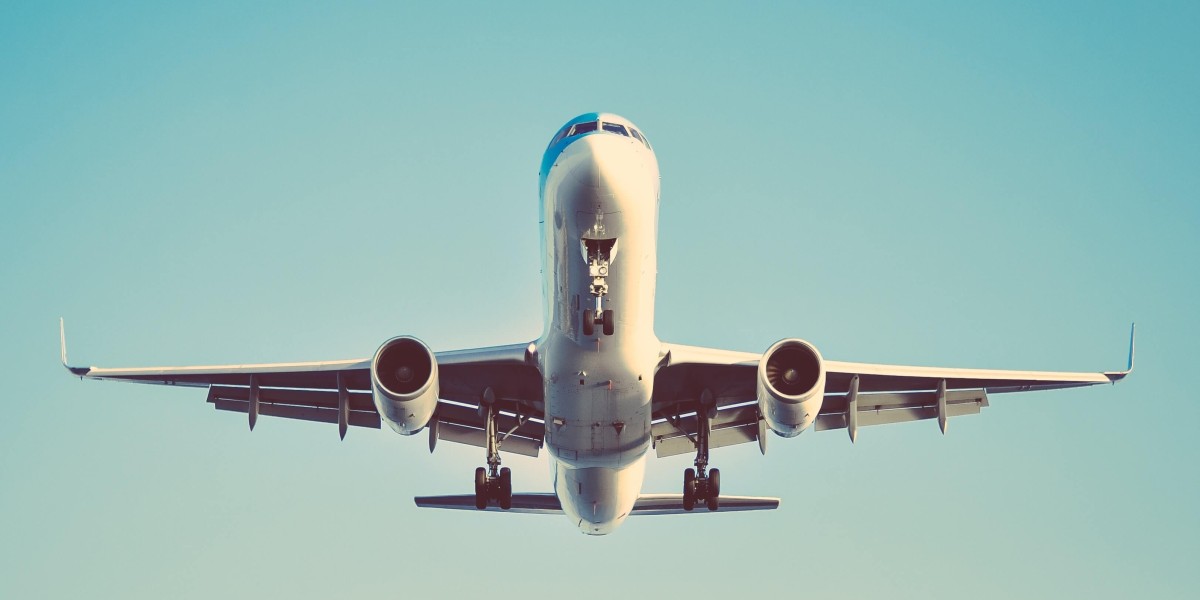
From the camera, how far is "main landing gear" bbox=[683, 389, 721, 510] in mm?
25156

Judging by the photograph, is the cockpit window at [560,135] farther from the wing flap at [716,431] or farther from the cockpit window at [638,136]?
the wing flap at [716,431]

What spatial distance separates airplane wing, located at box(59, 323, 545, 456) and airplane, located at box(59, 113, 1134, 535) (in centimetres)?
4

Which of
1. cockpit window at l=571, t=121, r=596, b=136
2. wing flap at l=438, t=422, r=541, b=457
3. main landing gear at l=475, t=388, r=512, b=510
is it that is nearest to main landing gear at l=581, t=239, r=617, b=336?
cockpit window at l=571, t=121, r=596, b=136

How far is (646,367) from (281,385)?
7.67m

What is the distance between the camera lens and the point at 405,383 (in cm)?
2233

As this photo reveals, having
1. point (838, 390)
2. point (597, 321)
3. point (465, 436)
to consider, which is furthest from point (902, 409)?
point (465, 436)

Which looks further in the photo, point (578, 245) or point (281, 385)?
point (281, 385)

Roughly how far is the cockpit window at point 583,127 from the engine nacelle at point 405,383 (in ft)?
15.2

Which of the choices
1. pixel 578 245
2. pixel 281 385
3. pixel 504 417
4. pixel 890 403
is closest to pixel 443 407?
pixel 504 417

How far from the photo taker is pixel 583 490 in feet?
82.5

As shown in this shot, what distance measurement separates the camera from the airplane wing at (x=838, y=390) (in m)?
23.9

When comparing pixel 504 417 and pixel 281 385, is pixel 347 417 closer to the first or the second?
Answer: pixel 281 385

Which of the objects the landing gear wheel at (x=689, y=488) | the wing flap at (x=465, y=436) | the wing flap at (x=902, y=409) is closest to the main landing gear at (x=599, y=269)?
the landing gear wheel at (x=689, y=488)

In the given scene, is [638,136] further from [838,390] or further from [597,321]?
[838,390]
